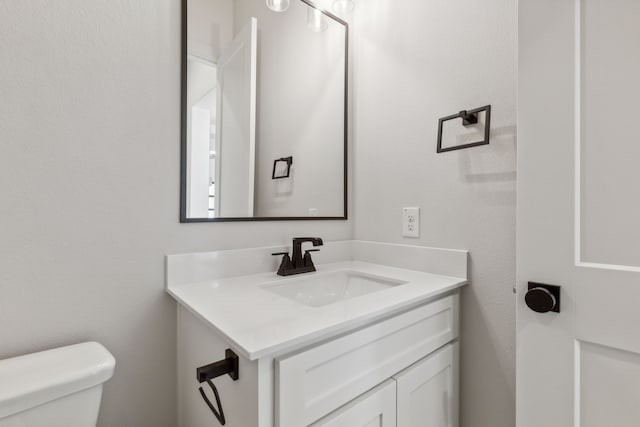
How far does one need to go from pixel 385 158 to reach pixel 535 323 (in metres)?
0.84

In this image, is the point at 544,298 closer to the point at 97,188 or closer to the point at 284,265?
the point at 284,265

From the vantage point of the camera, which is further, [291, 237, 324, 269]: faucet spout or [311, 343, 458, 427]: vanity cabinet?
[291, 237, 324, 269]: faucet spout

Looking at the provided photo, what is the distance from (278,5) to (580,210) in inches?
50.6

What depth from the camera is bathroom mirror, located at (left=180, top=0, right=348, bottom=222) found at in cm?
100

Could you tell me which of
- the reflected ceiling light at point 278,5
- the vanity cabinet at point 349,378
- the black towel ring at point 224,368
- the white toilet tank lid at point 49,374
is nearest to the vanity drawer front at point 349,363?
the vanity cabinet at point 349,378

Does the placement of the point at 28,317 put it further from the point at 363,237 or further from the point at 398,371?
the point at 363,237

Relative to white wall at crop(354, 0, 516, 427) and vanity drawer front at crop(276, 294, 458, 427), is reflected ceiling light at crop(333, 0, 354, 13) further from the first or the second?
vanity drawer front at crop(276, 294, 458, 427)

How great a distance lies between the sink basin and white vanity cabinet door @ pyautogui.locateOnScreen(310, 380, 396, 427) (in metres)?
0.37

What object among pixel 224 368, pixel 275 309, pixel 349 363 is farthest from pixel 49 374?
pixel 349 363

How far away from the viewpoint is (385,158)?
1.32m

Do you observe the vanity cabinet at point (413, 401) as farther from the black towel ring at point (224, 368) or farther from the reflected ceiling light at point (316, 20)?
the reflected ceiling light at point (316, 20)

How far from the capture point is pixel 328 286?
118 cm

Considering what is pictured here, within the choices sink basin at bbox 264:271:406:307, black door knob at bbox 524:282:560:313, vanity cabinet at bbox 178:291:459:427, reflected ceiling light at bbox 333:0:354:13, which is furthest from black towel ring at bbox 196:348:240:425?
reflected ceiling light at bbox 333:0:354:13

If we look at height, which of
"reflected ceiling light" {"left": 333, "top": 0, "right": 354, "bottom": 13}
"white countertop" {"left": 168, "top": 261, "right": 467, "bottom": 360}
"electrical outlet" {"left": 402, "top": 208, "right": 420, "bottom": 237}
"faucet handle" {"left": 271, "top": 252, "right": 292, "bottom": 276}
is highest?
"reflected ceiling light" {"left": 333, "top": 0, "right": 354, "bottom": 13}
